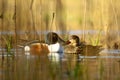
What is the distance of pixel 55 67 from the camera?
7.49 meters

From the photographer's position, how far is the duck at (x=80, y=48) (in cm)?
1034

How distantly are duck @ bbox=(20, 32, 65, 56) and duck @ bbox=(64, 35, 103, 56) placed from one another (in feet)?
0.60

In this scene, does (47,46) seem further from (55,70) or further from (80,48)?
(55,70)

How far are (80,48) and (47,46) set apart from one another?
736 mm

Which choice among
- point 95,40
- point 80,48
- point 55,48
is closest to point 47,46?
point 55,48

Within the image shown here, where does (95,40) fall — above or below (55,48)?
above

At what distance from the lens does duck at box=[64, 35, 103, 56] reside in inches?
407

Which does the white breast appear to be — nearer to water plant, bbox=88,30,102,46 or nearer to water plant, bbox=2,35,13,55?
water plant, bbox=88,30,102,46

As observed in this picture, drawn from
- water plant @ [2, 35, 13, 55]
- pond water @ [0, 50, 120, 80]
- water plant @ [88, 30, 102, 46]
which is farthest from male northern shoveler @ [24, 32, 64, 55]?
pond water @ [0, 50, 120, 80]

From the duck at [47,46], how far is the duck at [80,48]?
0.18m

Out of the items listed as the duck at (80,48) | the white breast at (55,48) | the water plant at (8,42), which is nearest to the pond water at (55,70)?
the water plant at (8,42)

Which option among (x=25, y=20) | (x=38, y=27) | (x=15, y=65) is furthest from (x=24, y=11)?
(x=15, y=65)

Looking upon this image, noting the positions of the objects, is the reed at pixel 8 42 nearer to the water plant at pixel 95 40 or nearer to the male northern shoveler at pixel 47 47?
the male northern shoveler at pixel 47 47

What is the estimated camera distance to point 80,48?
36.4 feet
